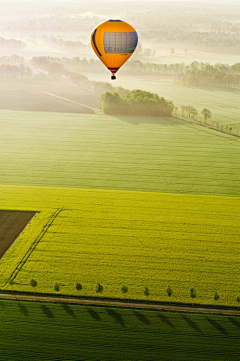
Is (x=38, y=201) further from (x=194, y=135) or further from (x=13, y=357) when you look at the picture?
(x=194, y=135)

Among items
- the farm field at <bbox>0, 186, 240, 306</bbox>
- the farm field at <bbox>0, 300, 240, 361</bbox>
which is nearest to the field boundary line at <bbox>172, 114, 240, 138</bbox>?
the farm field at <bbox>0, 186, 240, 306</bbox>

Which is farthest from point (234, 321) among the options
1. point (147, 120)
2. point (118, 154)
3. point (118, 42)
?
point (147, 120)

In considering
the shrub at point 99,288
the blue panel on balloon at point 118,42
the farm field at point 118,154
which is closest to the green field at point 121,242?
the farm field at point 118,154

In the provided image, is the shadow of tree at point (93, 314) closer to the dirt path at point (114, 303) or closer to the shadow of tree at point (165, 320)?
the dirt path at point (114, 303)

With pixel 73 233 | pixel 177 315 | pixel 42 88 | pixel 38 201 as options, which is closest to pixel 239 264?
pixel 177 315

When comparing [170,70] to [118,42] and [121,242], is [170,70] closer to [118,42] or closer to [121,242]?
[118,42]

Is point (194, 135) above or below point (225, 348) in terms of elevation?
above
